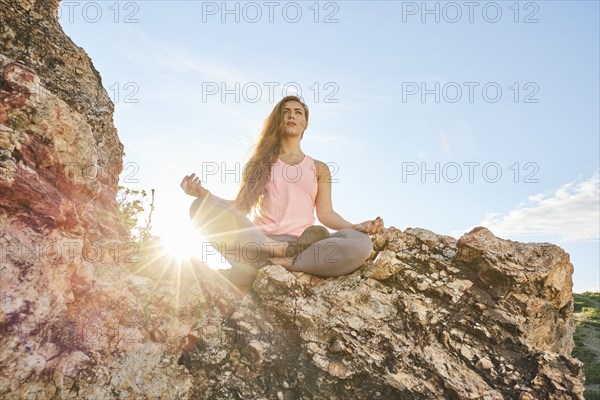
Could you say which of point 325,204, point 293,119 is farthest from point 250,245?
point 293,119

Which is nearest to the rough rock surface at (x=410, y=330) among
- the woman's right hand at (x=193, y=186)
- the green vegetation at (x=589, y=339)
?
the woman's right hand at (x=193, y=186)

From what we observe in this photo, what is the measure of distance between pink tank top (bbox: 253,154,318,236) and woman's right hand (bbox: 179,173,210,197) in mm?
875

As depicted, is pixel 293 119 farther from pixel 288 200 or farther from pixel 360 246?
pixel 360 246

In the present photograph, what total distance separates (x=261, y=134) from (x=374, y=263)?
8.88ft

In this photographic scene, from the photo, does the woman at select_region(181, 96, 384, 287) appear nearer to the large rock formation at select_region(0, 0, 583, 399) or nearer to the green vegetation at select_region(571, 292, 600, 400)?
the large rock formation at select_region(0, 0, 583, 399)

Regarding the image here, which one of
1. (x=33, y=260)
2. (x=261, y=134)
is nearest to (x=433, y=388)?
(x=33, y=260)

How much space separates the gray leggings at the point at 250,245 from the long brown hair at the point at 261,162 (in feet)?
2.51

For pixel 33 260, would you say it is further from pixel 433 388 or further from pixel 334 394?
pixel 433 388

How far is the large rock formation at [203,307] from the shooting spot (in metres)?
2.63

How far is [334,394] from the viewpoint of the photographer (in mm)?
2908

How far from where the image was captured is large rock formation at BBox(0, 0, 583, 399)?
2.63m

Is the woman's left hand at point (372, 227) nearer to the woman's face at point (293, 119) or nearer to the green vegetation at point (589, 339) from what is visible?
the woman's face at point (293, 119)

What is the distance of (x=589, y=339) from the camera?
18203mm

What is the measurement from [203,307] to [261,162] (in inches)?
93.2
